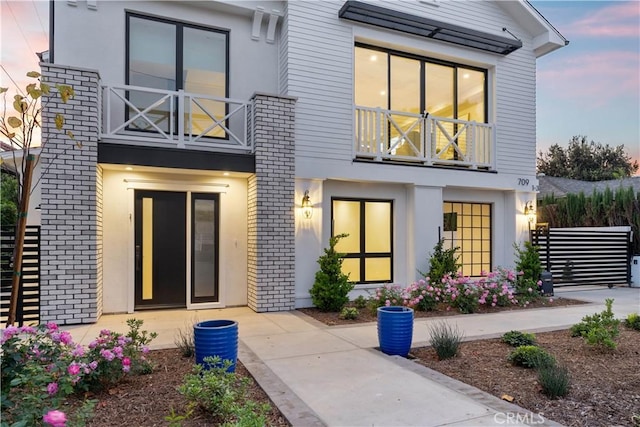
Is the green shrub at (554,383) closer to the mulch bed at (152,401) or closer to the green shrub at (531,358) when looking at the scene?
the green shrub at (531,358)

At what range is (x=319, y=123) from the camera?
321 inches

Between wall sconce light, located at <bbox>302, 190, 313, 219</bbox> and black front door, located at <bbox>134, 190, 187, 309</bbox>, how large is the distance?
7.49 ft

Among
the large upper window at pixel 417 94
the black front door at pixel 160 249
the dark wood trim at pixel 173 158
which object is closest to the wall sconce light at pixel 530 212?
the large upper window at pixel 417 94

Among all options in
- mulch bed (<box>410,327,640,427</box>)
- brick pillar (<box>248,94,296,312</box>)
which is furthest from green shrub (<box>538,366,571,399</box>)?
brick pillar (<box>248,94,296,312</box>)

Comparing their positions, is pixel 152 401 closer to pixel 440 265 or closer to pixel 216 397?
pixel 216 397

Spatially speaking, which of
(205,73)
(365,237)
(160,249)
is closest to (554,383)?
(365,237)

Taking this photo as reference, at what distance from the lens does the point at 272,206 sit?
7441 mm

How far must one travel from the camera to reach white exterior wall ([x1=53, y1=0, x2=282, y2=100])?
22.7 feet

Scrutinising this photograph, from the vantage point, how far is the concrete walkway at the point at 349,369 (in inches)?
123

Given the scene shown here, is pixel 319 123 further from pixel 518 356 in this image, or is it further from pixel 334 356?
pixel 518 356

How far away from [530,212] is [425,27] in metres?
5.29

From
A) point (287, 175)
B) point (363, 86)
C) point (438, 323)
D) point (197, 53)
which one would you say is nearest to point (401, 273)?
point (438, 323)

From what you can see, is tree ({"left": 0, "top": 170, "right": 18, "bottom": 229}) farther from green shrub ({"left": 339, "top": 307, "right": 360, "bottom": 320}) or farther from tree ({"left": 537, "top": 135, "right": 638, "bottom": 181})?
tree ({"left": 537, "top": 135, "right": 638, "bottom": 181})

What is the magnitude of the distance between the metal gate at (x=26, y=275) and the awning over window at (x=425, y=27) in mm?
7036
